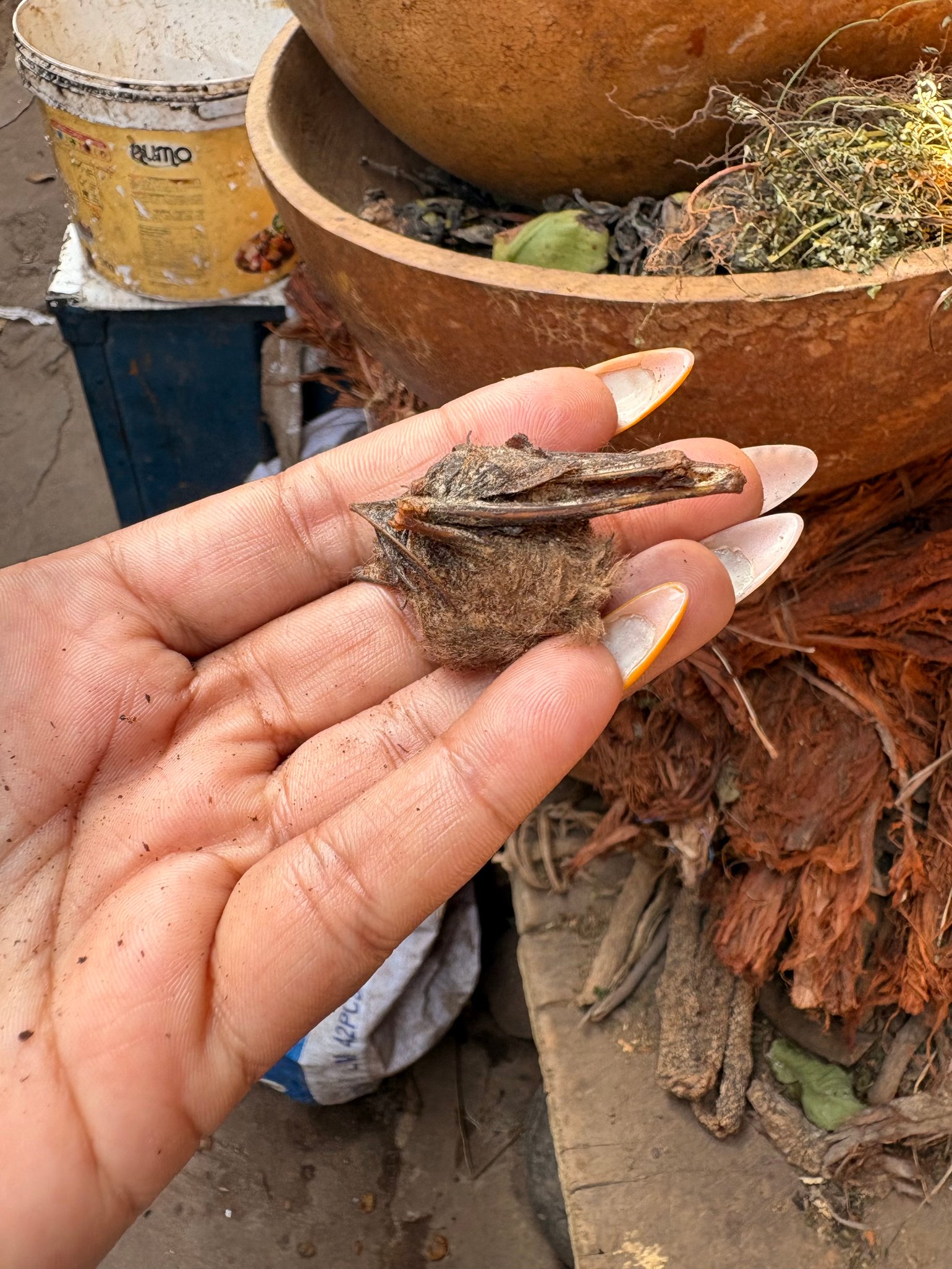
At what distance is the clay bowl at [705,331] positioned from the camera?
1.11 m

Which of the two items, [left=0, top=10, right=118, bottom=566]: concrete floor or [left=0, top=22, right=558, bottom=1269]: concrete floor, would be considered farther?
[left=0, top=10, right=118, bottom=566]: concrete floor

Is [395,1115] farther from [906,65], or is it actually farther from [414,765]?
[906,65]

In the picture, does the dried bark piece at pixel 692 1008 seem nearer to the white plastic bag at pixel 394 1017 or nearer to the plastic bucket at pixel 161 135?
the white plastic bag at pixel 394 1017

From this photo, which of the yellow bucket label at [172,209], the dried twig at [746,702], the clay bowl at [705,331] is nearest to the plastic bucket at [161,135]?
the yellow bucket label at [172,209]

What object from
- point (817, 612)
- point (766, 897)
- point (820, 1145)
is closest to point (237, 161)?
point (817, 612)

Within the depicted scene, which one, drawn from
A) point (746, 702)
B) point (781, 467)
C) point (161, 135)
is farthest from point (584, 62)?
point (161, 135)

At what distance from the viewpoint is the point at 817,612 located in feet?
5.23

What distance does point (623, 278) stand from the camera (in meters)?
1.16

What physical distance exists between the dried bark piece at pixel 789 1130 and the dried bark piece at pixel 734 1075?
0.03m

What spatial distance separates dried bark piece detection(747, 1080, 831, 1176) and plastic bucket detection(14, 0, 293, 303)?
2098 mm

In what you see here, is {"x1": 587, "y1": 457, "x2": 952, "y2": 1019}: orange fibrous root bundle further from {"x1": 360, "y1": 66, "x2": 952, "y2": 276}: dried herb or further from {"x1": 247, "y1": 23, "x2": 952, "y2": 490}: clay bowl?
{"x1": 360, "y1": 66, "x2": 952, "y2": 276}: dried herb

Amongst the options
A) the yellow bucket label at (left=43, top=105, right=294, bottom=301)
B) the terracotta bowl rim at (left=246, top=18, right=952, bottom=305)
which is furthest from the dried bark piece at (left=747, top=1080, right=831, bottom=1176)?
the yellow bucket label at (left=43, top=105, right=294, bottom=301)

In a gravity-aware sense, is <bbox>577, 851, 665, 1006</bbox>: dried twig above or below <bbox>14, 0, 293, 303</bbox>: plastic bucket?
below

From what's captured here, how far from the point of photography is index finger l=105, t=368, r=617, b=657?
144 centimetres
